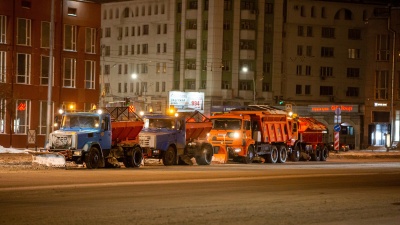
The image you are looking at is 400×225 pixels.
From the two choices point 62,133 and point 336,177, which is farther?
point 62,133

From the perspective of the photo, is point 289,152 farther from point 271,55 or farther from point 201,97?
point 271,55

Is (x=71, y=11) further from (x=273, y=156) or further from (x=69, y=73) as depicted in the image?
(x=273, y=156)

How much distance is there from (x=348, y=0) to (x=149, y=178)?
92.6 m

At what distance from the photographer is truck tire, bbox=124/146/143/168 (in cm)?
4256

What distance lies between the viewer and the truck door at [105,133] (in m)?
41.0

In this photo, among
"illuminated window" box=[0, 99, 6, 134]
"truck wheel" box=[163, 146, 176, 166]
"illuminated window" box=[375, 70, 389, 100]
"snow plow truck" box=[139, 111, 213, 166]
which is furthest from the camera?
"illuminated window" box=[375, 70, 389, 100]

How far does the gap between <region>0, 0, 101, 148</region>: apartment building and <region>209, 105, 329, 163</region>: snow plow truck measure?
20692 mm

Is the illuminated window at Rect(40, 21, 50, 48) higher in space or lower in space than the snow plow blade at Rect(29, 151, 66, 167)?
higher

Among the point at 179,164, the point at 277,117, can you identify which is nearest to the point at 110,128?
the point at 179,164

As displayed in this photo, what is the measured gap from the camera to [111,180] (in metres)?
31.5

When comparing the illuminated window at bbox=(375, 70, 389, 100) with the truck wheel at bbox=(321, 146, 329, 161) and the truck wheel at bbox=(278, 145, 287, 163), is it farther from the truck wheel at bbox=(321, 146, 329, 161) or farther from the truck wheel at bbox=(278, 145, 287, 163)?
the truck wheel at bbox=(278, 145, 287, 163)

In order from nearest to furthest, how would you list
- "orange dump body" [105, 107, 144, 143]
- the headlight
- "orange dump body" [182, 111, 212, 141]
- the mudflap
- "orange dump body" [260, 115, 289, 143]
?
1. the headlight
2. "orange dump body" [105, 107, 144, 143]
3. "orange dump body" [182, 111, 212, 141]
4. the mudflap
5. "orange dump body" [260, 115, 289, 143]

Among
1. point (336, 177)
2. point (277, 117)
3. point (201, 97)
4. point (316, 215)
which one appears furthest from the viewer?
point (201, 97)

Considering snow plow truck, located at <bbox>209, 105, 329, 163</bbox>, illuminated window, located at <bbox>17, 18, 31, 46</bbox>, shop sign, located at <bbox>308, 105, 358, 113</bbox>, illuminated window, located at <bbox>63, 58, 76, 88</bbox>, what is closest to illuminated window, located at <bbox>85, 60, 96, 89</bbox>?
illuminated window, located at <bbox>63, 58, 76, 88</bbox>
